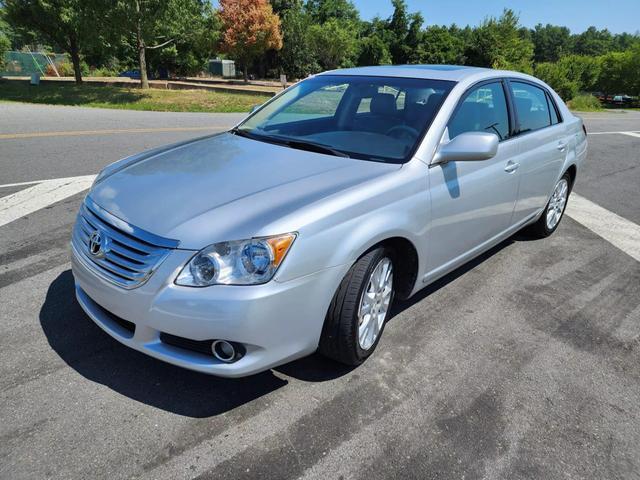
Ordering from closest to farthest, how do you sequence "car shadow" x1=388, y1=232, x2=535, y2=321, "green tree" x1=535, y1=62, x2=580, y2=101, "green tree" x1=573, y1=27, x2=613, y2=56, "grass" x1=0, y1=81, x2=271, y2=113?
"car shadow" x1=388, y1=232, x2=535, y2=321 < "grass" x1=0, y1=81, x2=271, y2=113 < "green tree" x1=535, y1=62, x2=580, y2=101 < "green tree" x1=573, y1=27, x2=613, y2=56

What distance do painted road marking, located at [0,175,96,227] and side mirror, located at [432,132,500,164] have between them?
14.4 ft

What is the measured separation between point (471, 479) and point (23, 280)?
136 inches

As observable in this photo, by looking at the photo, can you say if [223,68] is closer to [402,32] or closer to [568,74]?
[402,32]

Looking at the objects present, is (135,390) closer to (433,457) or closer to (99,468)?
(99,468)

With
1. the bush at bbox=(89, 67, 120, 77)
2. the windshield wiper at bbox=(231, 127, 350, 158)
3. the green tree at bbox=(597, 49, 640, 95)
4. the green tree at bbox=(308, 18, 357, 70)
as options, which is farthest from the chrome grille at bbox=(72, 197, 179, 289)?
the green tree at bbox=(597, 49, 640, 95)

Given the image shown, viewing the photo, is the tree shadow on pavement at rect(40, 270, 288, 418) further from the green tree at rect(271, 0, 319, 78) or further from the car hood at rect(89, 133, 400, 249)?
the green tree at rect(271, 0, 319, 78)

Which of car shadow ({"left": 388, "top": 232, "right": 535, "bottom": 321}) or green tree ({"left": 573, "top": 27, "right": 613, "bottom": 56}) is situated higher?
green tree ({"left": 573, "top": 27, "right": 613, "bottom": 56})

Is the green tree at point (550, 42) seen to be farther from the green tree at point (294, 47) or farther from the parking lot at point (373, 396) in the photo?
the parking lot at point (373, 396)

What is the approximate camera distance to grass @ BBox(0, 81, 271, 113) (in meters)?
18.8

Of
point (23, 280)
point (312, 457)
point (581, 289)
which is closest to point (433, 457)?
point (312, 457)

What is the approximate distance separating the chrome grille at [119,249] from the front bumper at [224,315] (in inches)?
1.9

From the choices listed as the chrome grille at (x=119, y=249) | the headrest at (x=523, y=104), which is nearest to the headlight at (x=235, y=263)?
the chrome grille at (x=119, y=249)

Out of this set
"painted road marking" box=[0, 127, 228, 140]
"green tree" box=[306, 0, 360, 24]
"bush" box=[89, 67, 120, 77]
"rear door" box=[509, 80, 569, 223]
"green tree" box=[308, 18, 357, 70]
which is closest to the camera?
"rear door" box=[509, 80, 569, 223]

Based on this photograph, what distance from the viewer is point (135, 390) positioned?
8.99 feet
